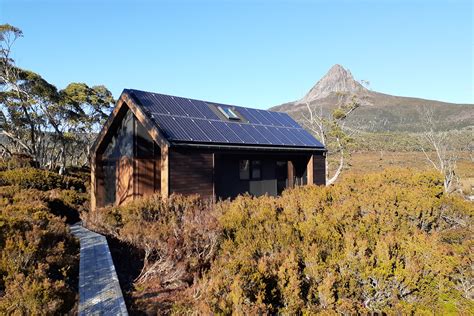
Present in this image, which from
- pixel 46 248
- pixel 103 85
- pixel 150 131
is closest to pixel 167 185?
pixel 150 131

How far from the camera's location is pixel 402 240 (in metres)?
5.13

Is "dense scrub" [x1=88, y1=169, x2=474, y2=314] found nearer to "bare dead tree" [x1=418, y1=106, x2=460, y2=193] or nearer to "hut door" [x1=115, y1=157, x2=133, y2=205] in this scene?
"hut door" [x1=115, y1=157, x2=133, y2=205]

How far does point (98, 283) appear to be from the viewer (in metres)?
5.74

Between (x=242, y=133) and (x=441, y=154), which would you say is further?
(x=441, y=154)

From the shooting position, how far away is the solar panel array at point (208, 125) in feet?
43.0

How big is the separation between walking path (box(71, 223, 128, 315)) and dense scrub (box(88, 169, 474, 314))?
0.42 meters

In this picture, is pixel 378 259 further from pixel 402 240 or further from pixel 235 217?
pixel 235 217

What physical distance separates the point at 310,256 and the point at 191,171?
8389mm

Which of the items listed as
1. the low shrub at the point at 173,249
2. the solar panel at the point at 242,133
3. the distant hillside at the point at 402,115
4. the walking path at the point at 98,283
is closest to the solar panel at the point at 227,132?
the solar panel at the point at 242,133

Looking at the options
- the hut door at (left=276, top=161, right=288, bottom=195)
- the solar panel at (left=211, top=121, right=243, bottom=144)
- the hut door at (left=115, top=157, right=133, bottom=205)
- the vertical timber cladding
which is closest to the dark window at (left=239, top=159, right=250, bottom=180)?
the solar panel at (left=211, top=121, right=243, bottom=144)

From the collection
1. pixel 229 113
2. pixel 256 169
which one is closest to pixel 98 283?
pixel 256 169

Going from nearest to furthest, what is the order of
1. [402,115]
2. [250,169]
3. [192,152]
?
1. [192,152]
2. [250,169]
3. [402,115]

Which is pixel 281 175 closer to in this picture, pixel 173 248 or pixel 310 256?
pixel 173 248

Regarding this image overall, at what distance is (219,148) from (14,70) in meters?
25.2
